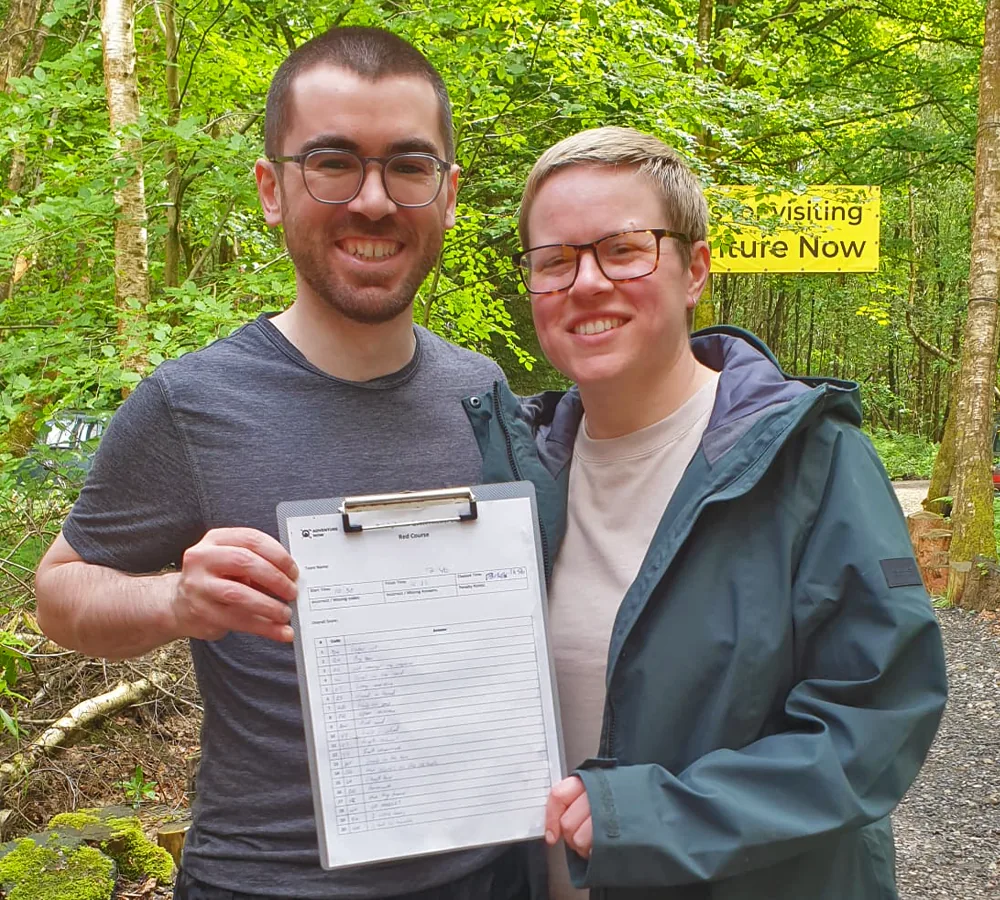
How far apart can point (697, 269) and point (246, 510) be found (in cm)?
101

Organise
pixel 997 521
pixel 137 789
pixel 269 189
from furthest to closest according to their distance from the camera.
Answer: pixel 997 521, pixel 137 789, pixel 269 189

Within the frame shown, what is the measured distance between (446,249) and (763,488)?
23.0ft

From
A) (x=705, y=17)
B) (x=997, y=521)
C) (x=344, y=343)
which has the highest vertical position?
(x=705, y=17)

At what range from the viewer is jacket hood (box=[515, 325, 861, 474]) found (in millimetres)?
1669

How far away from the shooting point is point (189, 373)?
1.95 meters

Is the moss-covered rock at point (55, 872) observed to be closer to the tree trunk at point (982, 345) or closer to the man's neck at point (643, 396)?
the man's neck at point (643, 396)

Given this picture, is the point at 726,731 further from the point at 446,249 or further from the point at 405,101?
the point at 446,249

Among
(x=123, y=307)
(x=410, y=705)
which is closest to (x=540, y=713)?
(x=410, y=705)

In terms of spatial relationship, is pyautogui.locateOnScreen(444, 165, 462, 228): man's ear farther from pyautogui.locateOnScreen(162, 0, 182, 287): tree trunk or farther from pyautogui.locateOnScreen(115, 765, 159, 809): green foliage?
pyautogui.locateOnScreen(162, 0, 182, 287): tree trunk

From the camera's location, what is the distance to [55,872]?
4.07m

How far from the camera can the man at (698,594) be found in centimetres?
147

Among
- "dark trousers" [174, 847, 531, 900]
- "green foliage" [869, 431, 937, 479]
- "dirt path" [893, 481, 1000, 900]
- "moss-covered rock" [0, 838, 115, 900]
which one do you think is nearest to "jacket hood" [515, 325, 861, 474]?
"dark trousers" [174, 847, 531, 900]

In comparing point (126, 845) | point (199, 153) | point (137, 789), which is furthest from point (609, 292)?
point (137, 789)

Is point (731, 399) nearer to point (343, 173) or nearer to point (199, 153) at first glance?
point (343, 173)
